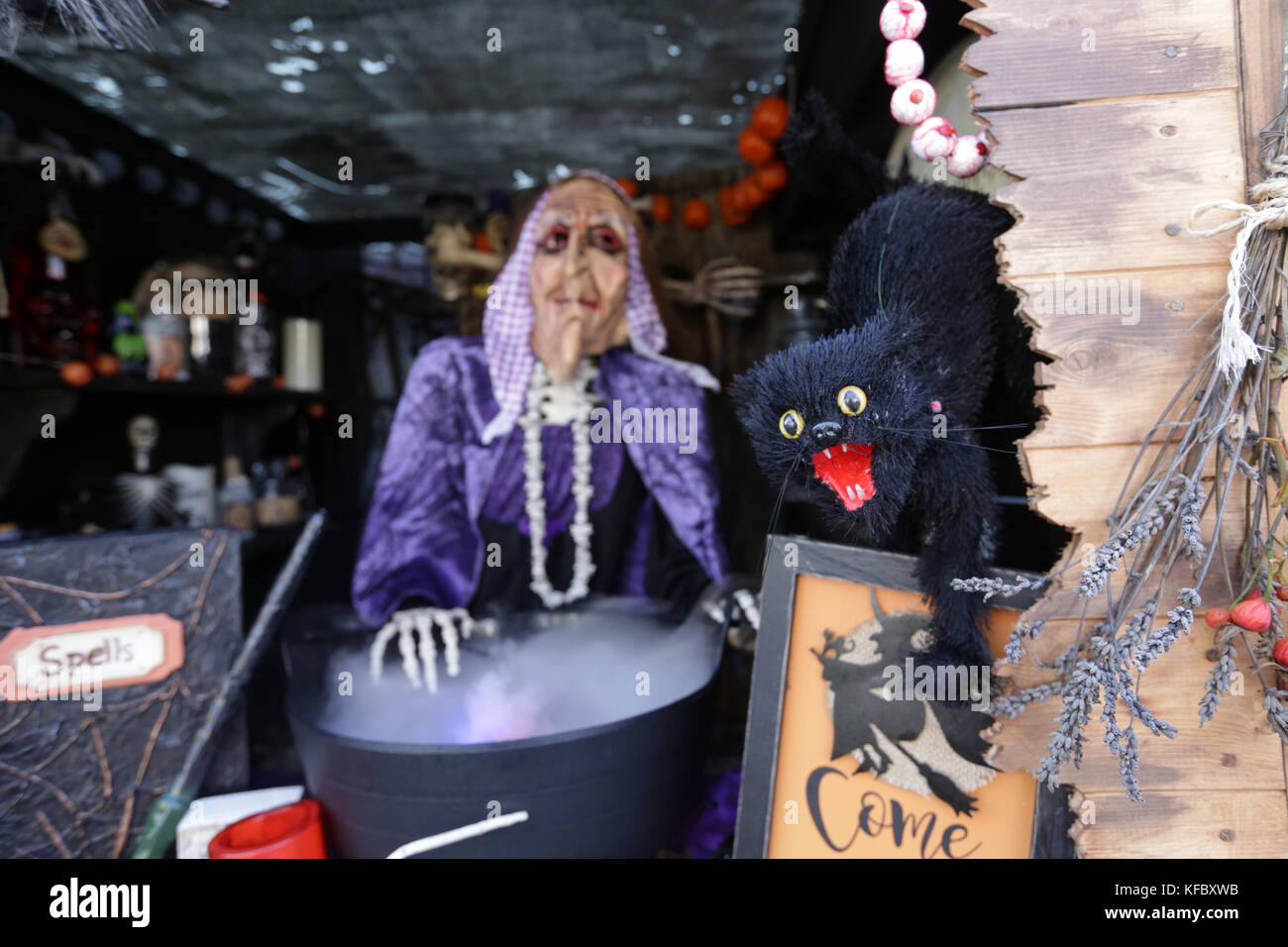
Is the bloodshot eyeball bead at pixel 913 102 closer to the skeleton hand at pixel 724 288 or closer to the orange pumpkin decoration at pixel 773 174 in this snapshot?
the orange pumpkin decoration at pixel 773 174

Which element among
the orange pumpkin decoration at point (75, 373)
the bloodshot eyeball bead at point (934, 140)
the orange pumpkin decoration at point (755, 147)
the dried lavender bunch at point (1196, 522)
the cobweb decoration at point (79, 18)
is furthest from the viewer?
the orange pumpkin decoration at point (755, 147)

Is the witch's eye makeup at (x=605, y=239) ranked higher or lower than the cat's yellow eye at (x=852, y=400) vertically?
higher

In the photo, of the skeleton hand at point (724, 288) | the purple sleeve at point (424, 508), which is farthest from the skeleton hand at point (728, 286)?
the purple sleeve at point (424, 508)

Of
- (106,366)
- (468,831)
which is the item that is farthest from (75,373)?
(468,831)

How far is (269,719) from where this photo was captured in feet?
5.13

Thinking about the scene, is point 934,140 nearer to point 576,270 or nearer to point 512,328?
point 576,270

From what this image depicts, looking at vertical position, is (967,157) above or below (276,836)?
above

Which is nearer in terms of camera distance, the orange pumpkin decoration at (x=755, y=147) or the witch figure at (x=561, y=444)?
the witch figure at (x=561, y=444)

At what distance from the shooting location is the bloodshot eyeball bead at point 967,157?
798mm

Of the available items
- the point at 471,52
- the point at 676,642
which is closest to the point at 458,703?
the point at 676,642

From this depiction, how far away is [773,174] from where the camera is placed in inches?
77.7

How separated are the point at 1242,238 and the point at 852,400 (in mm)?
422

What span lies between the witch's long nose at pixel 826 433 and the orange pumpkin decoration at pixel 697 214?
176cm

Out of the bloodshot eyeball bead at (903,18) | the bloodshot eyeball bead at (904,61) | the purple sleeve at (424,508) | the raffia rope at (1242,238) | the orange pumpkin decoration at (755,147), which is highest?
the orange pumpkin decoration at (755,147)
